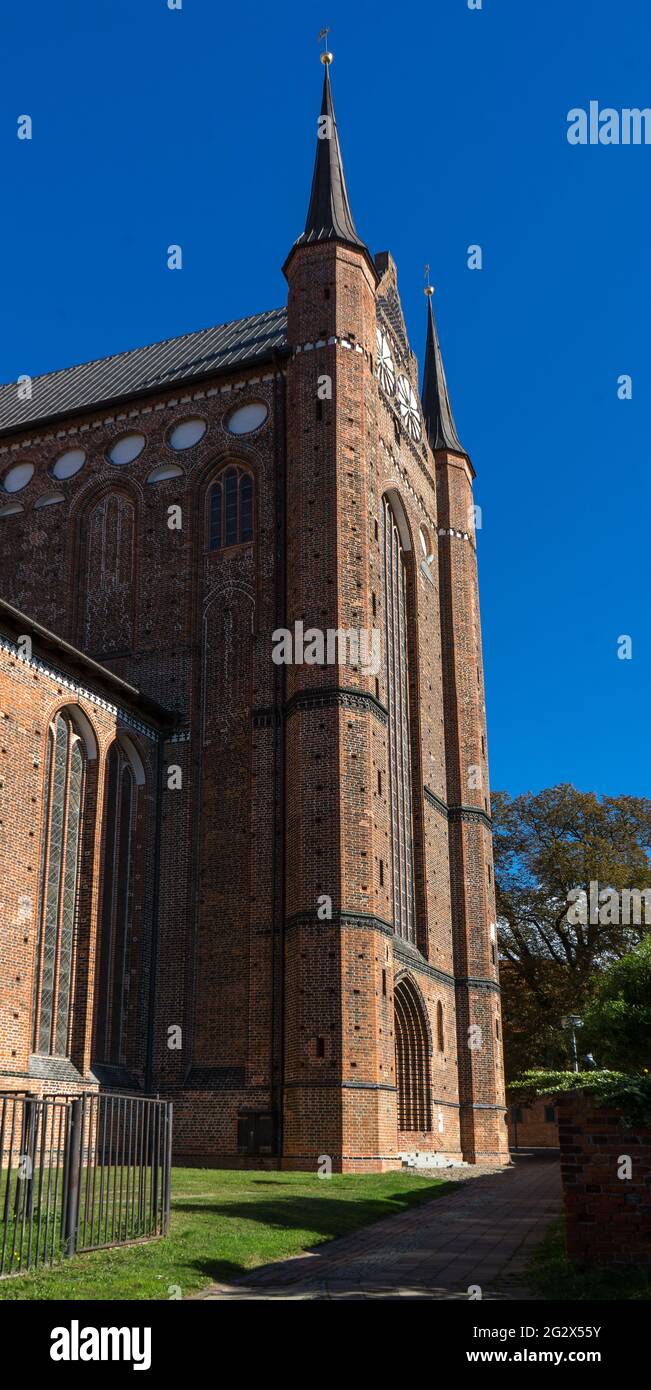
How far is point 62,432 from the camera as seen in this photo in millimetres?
32562

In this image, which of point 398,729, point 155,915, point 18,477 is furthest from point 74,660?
point 18,477

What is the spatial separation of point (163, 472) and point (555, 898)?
23292 mm

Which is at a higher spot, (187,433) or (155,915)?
(187,433)

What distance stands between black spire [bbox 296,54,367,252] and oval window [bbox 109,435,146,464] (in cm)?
619

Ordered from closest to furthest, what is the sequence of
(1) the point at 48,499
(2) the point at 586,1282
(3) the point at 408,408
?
(2) the point at 586,1282 → (1) the point at 48,499 → (3) the point at 408,408

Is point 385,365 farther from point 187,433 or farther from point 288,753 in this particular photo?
point 288,753

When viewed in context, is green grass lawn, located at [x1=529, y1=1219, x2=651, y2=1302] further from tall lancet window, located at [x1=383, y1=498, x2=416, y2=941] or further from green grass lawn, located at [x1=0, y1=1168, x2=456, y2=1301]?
tall lancet window, located at [x1=383, y1=498, x2=416, y2=941]

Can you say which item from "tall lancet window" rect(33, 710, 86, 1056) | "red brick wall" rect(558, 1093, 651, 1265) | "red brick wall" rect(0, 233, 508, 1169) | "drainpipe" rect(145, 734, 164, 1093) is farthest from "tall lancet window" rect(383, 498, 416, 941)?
"red brick wall" rect(558, 1093, 651, 1265)

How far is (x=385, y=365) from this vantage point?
1335 inches

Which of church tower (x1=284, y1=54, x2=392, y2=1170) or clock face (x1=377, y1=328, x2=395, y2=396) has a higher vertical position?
clock face (x1=377, y1=328, x2=395, y2=396)

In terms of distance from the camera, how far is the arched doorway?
29.2 meters

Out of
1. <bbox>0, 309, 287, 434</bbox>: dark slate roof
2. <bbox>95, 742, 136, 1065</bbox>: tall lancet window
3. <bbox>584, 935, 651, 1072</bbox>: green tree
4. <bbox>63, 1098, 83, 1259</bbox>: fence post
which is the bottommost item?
<bbox>63, 1098, 83, 1259</bbox>: fence post

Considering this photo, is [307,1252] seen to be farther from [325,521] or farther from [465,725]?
[465,725]

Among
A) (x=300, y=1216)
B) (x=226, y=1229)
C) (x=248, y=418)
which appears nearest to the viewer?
(x=226, y=1229)
